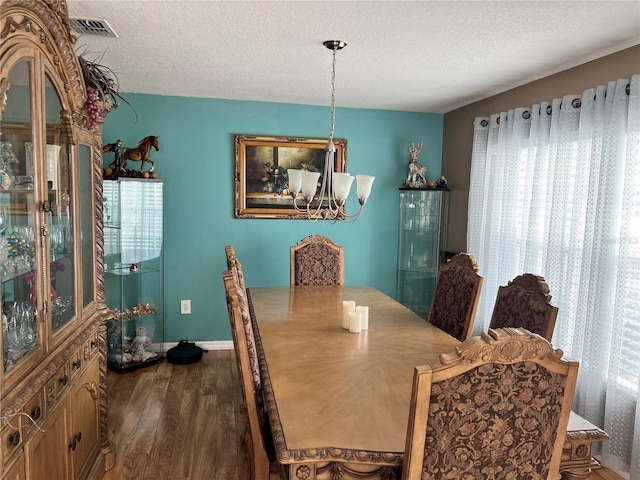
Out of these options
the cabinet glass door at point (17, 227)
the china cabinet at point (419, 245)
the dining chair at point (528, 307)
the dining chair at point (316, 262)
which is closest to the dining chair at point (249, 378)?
the cabinet glass door at point (17, 227)

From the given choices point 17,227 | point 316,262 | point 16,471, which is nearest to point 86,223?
point 17,227

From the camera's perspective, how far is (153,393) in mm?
3402

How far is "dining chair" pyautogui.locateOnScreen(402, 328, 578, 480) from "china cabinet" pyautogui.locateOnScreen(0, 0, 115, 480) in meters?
1.21

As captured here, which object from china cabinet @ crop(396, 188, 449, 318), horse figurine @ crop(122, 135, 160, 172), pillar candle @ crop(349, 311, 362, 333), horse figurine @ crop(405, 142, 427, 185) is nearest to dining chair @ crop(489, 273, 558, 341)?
pillar candle @ crop(349, 311, 362, 333)

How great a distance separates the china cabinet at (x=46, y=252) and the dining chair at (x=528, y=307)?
2071 mm

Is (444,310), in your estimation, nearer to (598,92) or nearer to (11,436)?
(598,92)

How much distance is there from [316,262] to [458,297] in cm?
133

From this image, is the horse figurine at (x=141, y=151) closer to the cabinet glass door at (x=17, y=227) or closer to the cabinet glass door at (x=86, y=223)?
the cabinet glass door at (x=86, y=223)

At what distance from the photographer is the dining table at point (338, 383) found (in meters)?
1.35

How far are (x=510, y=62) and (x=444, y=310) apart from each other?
1631mm

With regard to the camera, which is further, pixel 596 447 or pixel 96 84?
pixel 596 447

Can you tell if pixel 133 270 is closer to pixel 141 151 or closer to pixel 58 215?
pixel 141 151

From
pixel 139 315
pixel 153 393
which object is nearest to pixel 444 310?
pixel 153 393

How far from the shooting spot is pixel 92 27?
2357 mm
